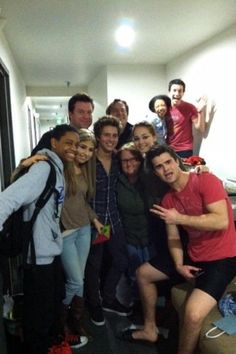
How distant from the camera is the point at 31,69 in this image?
16.6ft

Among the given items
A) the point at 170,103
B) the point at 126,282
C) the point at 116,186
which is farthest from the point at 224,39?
the point at 126,282

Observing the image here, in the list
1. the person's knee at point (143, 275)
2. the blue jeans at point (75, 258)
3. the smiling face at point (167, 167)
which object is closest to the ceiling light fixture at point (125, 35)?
the smiling face at point (167, 167)

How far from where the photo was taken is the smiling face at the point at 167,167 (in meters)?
1.76

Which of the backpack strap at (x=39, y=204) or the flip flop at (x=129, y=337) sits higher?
the backpack strap at (x=39, y=204)

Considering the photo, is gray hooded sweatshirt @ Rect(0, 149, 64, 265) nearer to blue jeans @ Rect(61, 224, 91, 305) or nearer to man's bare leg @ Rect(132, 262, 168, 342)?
blue jeans @ Rect(61, 224, 91, 305)

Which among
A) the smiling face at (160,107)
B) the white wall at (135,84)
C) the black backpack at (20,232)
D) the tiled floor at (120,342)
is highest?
the white wall at (135,84)

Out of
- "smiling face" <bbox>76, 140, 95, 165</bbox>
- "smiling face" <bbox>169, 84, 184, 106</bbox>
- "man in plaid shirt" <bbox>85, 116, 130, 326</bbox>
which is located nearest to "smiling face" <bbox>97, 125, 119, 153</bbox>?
"man in plaid shirt" <bbox>85, 116, 130, 326</bbox>

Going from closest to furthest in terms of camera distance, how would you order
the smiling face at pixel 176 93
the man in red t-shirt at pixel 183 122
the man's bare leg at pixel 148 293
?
the man's bare leg at pixel 148 293 → the smiling face at pixel 176 93 → the man in red t-shirt at pixel 183 122

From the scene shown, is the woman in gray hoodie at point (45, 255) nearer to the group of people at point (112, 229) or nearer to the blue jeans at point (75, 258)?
the group of people at point (112, 229)

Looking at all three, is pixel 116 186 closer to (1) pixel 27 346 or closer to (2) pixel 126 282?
(2) pixel 126 282

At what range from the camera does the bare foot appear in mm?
1929

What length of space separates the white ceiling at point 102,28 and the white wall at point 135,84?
0.16 m

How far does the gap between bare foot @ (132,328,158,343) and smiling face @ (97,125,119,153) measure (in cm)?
115

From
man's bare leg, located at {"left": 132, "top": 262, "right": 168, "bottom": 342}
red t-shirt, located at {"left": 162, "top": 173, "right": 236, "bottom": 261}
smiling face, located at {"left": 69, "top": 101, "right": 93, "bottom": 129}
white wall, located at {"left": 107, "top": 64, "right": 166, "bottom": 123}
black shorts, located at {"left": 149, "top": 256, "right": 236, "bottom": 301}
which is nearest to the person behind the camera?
black shorts, located at {"left": 149, "top": 256, "right": 236, "bottom": 301}
